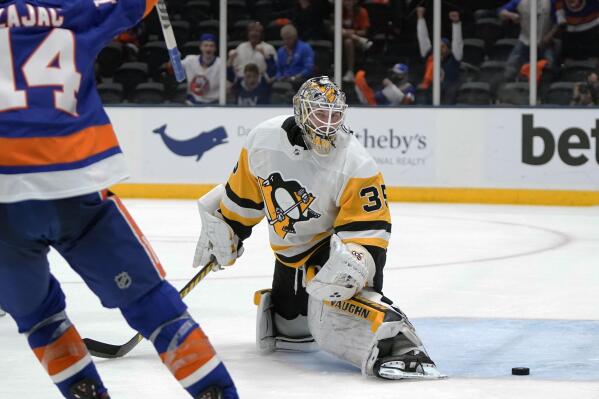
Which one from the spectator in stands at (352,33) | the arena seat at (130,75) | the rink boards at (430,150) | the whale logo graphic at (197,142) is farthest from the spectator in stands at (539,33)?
the arena seat at (130,75)

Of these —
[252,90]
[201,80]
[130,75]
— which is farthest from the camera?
[130,75]

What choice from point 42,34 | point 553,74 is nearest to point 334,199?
point 42,34

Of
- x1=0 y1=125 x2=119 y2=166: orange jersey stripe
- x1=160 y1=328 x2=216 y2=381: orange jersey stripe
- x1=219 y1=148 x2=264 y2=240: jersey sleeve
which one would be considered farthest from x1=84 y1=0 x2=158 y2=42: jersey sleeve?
x1=219 y1=148 x2=264 y2=240: jersey sleeve

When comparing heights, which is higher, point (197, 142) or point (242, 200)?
point (242, 200)

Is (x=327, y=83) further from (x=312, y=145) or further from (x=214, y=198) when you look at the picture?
(x=214, y=198)

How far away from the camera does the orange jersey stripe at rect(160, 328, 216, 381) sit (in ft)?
7.40

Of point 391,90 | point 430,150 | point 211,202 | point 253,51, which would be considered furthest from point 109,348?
point 253,51

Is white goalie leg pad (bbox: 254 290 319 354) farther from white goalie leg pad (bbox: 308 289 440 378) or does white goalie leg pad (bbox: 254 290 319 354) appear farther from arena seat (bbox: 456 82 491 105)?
arena seat (bbox: 456 82 491 105)

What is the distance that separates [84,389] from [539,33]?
7.07 m

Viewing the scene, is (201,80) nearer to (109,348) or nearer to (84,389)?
(109,348)

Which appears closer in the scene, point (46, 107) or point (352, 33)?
point (46, 107)

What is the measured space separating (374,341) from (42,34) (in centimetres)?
136

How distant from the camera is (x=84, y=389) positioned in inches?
97.6

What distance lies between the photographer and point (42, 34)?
2182 millimetres
